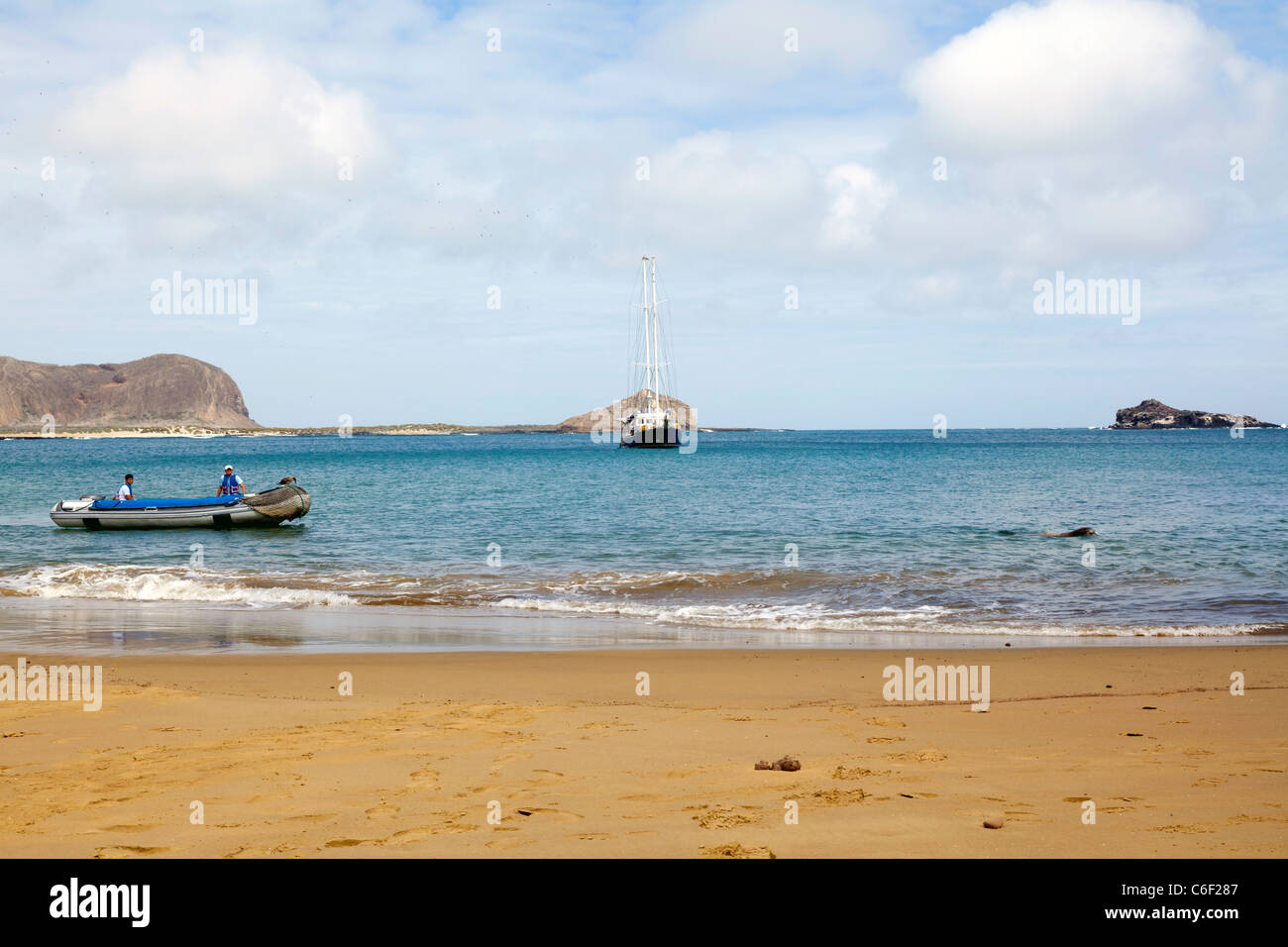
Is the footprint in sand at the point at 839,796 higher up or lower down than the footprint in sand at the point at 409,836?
lower down

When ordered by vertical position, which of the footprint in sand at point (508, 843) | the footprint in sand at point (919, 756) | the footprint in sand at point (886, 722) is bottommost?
the footprint in sand at point (886, 722)

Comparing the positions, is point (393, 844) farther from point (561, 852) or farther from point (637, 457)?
point (637, 457)

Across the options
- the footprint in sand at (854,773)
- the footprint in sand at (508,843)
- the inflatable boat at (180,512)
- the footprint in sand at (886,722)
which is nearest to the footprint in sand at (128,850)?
the footprint in sand at (508,843)

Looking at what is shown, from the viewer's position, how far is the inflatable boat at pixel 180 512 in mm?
29797

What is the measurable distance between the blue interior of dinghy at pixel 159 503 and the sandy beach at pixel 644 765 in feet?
73.5

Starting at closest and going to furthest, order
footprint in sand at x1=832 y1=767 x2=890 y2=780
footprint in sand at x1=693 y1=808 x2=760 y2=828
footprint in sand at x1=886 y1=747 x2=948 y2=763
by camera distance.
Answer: footprint in sand at x1=693 y1=808 x2=760 y2=828 < footprint in sand at x1=832 y1=767 x2=890 y2=780 < footprint in sand at x1=886 y1=747 x2=948 y2=763

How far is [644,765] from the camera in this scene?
623cm

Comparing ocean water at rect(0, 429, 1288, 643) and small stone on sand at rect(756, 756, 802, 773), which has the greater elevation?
small stone on sand at rect(756, 756, 802, 773)

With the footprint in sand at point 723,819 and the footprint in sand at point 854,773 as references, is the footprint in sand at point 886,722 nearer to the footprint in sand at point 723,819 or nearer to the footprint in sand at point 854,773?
the footprint in sand at point 854,773

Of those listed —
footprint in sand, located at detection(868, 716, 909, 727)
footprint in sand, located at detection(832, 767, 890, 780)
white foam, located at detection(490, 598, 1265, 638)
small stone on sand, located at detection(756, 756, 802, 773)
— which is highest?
small stone on sand, located at detection(756, 756, 802, 773)

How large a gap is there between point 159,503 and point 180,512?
729mm

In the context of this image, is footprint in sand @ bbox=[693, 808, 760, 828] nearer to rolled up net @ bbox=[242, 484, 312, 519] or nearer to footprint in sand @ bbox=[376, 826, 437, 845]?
footprint in sand @ bbox=[376, 826, 437, 845]

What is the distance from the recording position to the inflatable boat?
2980cm

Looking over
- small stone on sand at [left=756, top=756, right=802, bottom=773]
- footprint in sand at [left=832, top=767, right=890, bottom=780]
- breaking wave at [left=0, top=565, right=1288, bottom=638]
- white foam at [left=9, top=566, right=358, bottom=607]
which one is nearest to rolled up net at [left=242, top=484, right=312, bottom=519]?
breaking wave at [left=0, top=565, right=1288, bottom=638]
